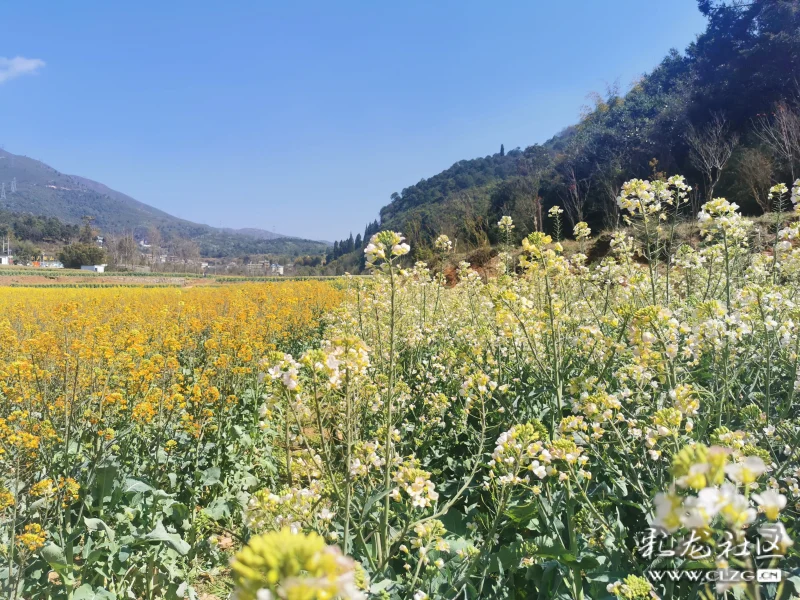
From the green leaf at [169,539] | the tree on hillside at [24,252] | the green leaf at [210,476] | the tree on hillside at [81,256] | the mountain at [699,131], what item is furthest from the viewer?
the tree on hillside at [24,252]

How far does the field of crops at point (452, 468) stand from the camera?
60.0 inches

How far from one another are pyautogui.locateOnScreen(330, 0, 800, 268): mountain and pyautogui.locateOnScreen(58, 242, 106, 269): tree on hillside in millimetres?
62531

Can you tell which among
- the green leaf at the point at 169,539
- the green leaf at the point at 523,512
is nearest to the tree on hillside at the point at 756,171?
the green leaf at the point at 523,512

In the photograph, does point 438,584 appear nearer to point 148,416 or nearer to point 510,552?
point 510,552

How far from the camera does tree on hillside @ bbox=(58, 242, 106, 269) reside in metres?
69.1

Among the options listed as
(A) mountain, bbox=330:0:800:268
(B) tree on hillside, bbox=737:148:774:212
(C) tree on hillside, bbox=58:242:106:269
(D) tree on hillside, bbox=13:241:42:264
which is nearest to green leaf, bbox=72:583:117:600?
(A) mountain, bbox=330:0:800:268

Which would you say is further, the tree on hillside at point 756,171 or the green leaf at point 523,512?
the tree on hillside at point 756,171

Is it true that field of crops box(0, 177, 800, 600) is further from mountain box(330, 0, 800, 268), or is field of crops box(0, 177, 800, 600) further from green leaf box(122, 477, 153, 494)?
mountain box(330, 0, 800, 268)

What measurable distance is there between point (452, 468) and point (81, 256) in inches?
3328

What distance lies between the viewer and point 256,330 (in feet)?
22.1

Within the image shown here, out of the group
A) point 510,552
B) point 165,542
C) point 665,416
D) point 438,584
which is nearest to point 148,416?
point 165,542

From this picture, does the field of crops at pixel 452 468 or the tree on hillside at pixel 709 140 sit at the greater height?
the tree on hillside at pixel 709 140

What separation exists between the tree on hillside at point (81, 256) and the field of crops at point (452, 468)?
79245 mm

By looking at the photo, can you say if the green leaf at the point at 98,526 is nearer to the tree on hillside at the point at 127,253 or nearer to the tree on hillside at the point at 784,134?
the tree on hillside at the point at 784,134
